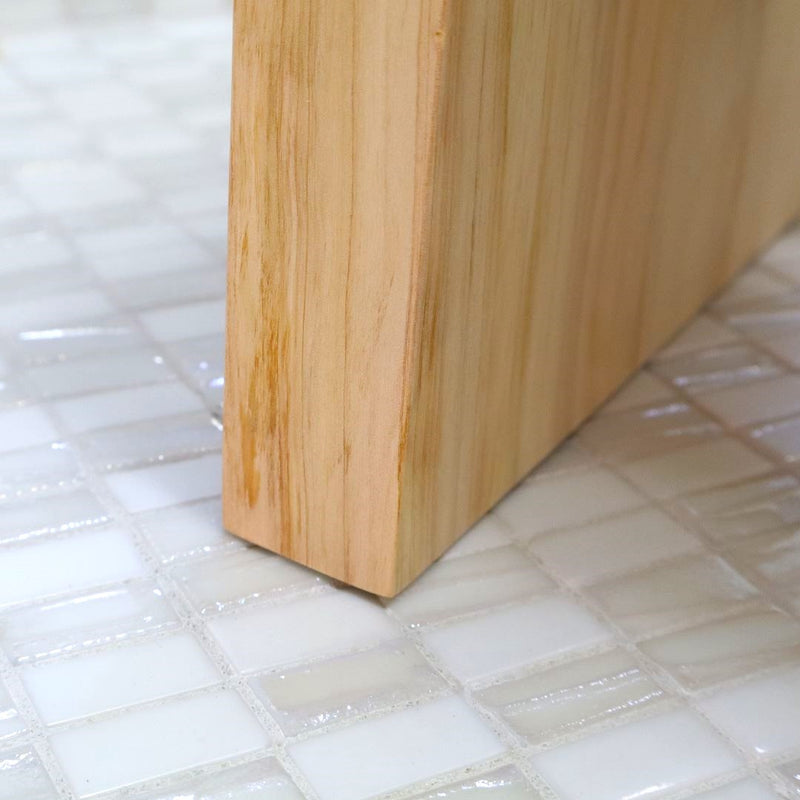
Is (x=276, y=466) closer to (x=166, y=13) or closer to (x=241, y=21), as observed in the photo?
(x=241, y=21)

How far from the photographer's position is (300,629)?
100 centimetres

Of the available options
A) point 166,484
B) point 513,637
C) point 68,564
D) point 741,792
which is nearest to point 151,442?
point 166,484

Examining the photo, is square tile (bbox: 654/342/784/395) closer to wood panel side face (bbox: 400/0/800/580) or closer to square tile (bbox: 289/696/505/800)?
wood panel side face (bbox: 400/0/800/580)

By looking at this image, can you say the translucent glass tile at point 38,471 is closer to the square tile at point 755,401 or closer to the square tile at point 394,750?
the square tile at point 394,750

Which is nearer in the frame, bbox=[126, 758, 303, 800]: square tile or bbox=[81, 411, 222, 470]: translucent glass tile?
bbox=[126, 758, 303, 800]: square tile

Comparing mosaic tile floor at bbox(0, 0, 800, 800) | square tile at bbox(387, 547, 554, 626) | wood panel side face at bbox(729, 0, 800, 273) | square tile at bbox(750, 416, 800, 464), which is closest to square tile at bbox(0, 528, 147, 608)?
mosaic tile floor at bbox(0, 0, 800, 800)

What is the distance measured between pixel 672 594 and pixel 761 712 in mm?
142

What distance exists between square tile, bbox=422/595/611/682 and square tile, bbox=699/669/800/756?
0.10 m

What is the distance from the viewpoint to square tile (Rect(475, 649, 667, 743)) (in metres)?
0.92

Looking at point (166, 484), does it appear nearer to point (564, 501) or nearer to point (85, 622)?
point (85, 622)

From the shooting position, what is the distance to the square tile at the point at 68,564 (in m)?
1.03

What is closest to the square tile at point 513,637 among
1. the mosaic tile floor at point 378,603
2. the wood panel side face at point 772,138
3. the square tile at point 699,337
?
the mosaic tile floor at point 378,603

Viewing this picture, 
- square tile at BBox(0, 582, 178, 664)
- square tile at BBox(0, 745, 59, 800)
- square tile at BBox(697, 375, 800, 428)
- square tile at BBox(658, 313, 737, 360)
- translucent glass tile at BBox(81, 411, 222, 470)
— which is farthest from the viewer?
square tile at BBox(658, 313, 737, 360)

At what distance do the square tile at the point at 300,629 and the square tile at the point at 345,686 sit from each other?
1cm
